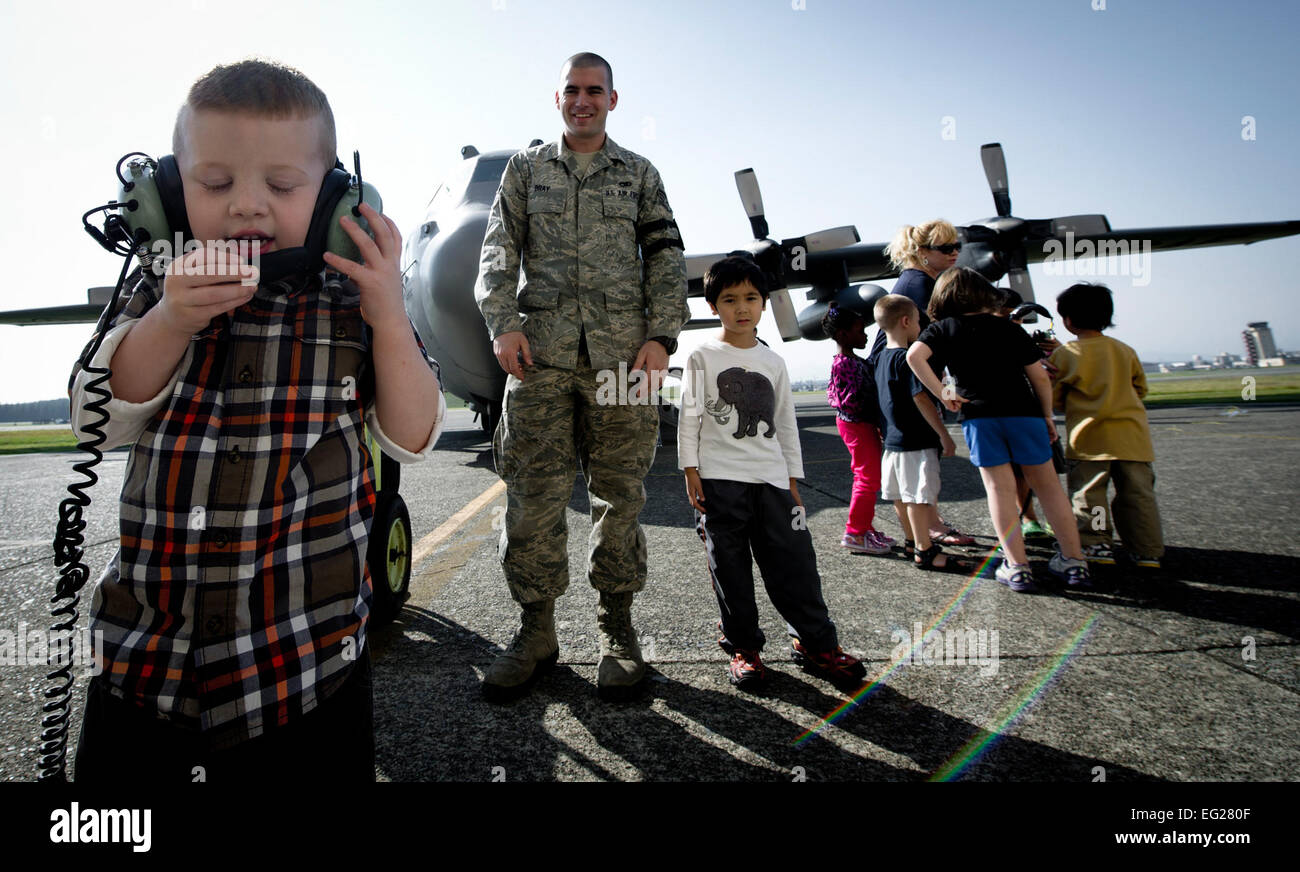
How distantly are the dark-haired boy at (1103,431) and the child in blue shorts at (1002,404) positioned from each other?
1.28 feet

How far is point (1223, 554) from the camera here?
3.65m

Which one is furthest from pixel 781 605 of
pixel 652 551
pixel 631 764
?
pixel 652 551

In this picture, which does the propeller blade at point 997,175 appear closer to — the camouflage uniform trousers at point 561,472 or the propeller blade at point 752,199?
the propeller blade at point 752,199

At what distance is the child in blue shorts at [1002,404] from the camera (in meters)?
3.28

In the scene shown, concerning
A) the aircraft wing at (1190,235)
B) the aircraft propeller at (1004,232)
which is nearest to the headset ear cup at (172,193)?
the aircraft propeller at (1004,232)

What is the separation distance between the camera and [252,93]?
1.04 m

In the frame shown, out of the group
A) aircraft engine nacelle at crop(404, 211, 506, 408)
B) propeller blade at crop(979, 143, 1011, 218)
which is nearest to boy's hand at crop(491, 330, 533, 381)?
aircraft engine nacelle at crop(404, 211, 506, 408)

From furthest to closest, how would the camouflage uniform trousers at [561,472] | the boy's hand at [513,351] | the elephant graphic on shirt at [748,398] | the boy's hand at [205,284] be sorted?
the elephant graphic on shirt at [748,398] < the camouflage uniform trousers at [561,472] < the boy's hand at [513,351] < the boy's hand at [205,284]

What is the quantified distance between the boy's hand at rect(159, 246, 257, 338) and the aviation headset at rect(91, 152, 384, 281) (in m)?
0.09

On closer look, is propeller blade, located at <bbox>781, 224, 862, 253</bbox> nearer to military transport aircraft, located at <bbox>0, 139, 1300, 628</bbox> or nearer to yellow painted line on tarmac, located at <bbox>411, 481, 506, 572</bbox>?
military transport aircraft, located at <bbox>0, 139, 1300, 628</bbox>

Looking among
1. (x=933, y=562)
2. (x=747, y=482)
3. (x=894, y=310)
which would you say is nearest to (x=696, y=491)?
(x=747, y=482)

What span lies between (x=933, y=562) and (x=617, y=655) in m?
2.18
